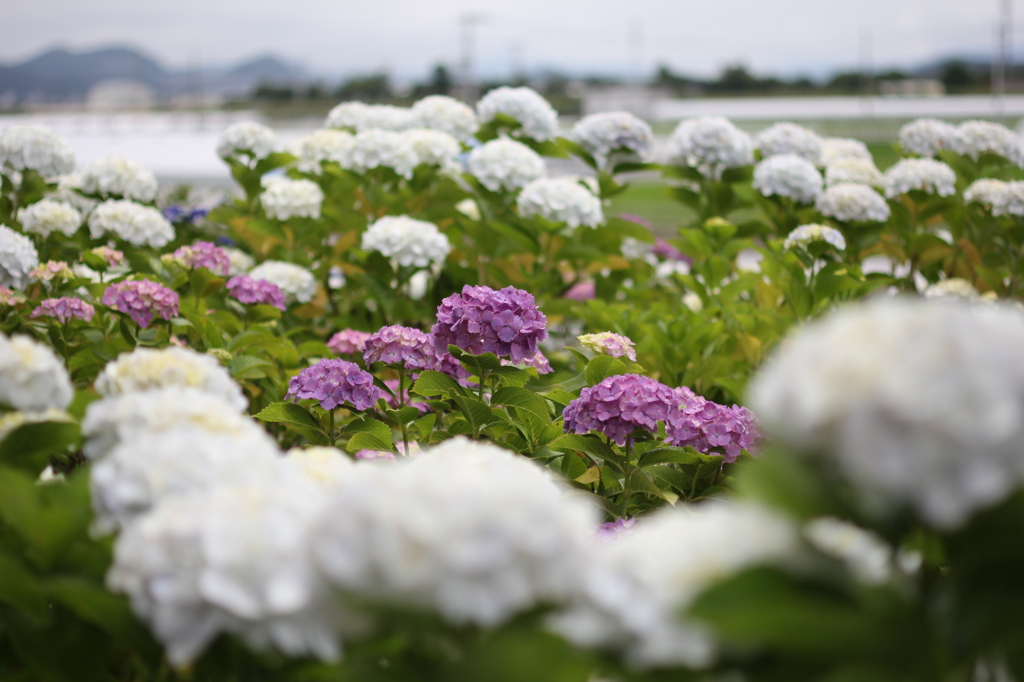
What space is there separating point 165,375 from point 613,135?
2.77 metres

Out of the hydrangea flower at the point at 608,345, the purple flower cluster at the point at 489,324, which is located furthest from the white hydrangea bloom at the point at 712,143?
the purple flower cluster at the point at 489,324

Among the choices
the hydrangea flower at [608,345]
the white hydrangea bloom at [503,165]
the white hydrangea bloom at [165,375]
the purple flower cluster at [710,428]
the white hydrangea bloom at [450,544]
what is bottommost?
the purple flower cluster at [710,428]

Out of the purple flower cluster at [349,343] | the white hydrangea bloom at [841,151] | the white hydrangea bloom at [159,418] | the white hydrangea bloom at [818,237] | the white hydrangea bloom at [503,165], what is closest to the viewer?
the white hydrangea bloom at [159,418]

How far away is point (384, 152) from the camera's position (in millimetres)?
3293

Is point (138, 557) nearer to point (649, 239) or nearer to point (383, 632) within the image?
point (383, 632)

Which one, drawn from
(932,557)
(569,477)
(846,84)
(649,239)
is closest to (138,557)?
(932,557)

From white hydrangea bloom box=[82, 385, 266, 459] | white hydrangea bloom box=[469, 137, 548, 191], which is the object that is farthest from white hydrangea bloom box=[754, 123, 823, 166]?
white hydrangea bloom box=[82, 385, 266, 459]

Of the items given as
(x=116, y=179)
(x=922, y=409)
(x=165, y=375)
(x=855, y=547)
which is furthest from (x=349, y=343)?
(x=922, y=409)

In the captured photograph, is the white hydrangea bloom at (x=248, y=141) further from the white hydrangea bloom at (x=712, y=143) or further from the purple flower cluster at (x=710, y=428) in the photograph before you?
the purple flower cluster at (x=710, y=428)

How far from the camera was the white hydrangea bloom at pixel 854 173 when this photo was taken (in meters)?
3.70

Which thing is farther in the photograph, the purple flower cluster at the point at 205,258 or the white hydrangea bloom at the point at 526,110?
the white hydrangea bloom at the point at 526,110

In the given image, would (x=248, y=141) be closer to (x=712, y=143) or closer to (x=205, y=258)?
(x=205, y=258)

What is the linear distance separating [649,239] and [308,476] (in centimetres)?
260

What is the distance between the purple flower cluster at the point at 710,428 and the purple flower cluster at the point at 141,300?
1.27m
